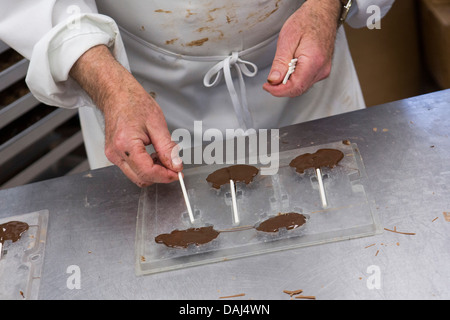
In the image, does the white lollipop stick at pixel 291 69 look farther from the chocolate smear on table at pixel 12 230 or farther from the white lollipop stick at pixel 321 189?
the chocolate smear on table at pixel 12 230

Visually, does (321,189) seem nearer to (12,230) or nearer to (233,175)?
(233,175)

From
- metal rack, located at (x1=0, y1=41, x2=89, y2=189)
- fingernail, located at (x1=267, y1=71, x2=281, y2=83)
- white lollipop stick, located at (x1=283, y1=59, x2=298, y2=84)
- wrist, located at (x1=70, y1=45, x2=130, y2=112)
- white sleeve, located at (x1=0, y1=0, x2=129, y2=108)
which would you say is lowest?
fingernail, located at (x1=267, y1=71, x2=281, y2=83)

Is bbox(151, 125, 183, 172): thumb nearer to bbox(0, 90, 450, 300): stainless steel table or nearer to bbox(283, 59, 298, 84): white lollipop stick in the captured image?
bbox(0, 90, 450, 300): stainless steel table

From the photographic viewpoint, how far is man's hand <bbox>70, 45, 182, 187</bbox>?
4.00 ft

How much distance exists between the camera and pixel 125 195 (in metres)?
1.39

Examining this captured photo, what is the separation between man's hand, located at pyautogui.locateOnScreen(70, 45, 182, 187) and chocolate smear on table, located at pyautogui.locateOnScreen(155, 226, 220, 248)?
0.13 m

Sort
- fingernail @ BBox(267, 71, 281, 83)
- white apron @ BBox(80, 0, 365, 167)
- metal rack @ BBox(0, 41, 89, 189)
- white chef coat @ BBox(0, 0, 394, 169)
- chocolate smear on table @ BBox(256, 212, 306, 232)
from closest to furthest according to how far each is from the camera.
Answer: chocolate smear on table @ BBox(256, 212, 306, 232) < fingernail @ BBox(267, 71, 281, 83) < white chef coat @ BBox(0, 0, 394, 169) < white apron @ BBox(80, 0, 365, 167) < metal rack @ BBox(0, 41, 89, 189)

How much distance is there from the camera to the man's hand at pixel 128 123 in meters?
1.22

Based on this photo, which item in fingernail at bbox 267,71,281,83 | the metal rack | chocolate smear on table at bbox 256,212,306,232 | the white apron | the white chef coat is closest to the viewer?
chocolate smear on table at bbox 256,212,306,232

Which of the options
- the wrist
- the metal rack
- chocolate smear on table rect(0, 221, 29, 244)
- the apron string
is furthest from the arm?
the metal rack

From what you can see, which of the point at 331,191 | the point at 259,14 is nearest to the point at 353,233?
the point at 331,191

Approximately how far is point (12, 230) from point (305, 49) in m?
0.83

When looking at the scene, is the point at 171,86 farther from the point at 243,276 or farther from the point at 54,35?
the point at 243,276

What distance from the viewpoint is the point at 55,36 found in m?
1.34
